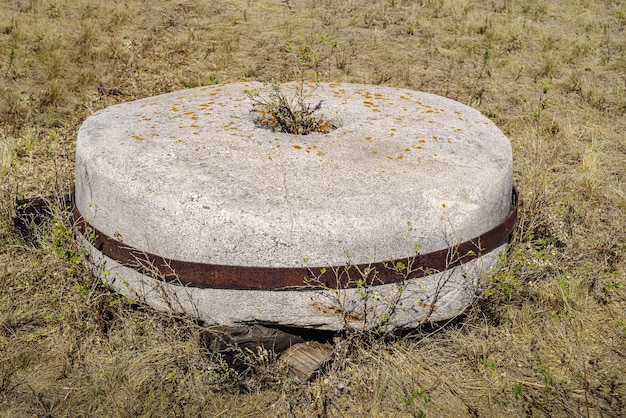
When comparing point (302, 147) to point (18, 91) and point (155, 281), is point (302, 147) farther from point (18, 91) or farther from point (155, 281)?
point (18, 91)

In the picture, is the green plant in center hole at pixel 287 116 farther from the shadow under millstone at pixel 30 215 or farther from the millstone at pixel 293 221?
the shadow under millstone at pixel 30 215

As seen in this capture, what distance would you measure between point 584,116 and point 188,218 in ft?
19.3

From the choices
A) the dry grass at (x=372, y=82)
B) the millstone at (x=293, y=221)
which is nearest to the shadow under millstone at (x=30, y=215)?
the dry grass at (x=372, y=82)

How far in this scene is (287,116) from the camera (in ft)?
13.0

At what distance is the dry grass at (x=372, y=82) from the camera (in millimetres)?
3078

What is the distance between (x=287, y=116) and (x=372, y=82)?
407 centimetres

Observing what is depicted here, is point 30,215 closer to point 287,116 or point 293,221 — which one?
point 287,116

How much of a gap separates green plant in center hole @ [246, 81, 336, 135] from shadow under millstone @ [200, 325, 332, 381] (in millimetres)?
1425

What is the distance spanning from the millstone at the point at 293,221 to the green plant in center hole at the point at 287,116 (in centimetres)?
28

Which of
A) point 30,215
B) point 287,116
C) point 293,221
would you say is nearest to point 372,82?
point 287,116

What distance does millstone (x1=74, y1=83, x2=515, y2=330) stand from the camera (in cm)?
283

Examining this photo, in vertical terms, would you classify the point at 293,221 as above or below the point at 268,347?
above

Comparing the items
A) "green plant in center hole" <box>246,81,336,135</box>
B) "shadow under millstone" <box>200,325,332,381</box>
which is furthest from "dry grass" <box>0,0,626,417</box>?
"green plant in center hole" <box>246,81,336,135</box>

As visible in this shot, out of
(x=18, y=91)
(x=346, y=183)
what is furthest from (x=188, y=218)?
(x=18, y=91)
